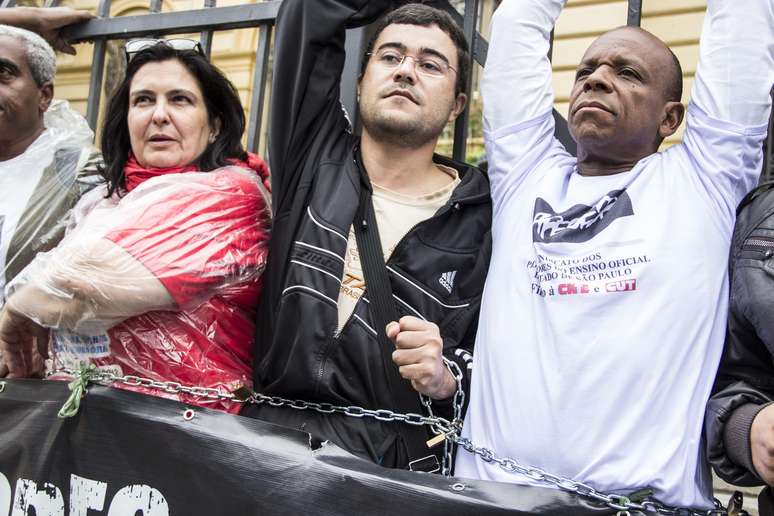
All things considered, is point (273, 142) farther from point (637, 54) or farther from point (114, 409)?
point (637, 54)

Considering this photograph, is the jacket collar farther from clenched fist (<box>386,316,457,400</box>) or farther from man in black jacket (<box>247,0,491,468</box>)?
clenched fist (<box>386,316,457,400</box>)

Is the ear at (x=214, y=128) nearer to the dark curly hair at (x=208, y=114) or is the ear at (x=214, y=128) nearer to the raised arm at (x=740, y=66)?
the dark curly hair at (x=208, y=114)

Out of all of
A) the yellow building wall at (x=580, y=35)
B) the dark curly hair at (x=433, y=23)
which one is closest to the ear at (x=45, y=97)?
the dark curly hair at (x=433, y=23)

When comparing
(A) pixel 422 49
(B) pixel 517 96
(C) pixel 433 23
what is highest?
(C) pixel 433 23

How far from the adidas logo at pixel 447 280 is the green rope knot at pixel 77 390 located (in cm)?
114

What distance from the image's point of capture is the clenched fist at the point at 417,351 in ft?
7.44

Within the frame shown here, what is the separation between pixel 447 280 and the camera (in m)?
2.70

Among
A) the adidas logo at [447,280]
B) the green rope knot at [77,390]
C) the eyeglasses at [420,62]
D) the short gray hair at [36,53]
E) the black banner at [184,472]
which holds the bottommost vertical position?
the black banner at [184,472]

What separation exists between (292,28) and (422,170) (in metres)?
0.71

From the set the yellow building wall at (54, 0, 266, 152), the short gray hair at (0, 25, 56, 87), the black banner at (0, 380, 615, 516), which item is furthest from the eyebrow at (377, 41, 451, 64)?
the yellow building wall at (54, 0, 266, 152)

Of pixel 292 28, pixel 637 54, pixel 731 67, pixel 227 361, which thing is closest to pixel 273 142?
pixel 292 28

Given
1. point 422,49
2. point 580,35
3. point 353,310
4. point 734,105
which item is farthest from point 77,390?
point 580,35

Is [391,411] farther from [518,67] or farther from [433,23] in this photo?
[433,23]

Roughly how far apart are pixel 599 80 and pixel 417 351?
1053 millimetres
